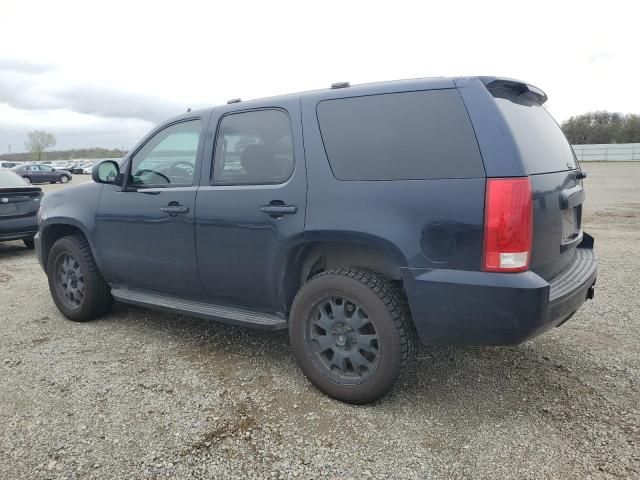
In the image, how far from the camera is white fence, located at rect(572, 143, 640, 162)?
4350cm

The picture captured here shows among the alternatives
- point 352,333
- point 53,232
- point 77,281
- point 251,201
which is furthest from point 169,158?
point 352,333

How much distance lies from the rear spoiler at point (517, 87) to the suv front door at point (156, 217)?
6.67 ft

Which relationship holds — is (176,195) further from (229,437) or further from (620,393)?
(620,393)

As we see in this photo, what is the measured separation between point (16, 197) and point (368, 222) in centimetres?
742

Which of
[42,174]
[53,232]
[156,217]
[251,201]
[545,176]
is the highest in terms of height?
[545,176]

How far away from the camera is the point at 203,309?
365 centimetres

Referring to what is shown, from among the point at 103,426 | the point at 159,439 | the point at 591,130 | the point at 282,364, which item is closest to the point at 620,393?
the point at 282,364

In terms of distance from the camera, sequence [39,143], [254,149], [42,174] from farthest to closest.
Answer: [39,143], [42,174], [254,149]

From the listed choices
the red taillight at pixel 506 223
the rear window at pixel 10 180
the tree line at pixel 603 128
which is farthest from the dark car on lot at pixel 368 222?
the tree line at pixel 603 128

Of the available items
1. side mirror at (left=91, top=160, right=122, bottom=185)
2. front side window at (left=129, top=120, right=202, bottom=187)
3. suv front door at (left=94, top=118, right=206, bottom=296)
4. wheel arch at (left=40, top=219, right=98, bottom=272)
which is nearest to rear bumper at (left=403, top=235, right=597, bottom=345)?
suv front door at (left=94, top=118, right=206, bottom=296)

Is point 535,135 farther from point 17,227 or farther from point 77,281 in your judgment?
point 17,227

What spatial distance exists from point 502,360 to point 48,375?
3.16 meters

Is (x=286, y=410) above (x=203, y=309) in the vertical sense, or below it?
below

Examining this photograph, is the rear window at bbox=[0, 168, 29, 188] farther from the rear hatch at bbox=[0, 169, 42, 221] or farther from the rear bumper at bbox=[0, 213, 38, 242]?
the rear bumper at bbox=[0, 213, 38, 242]
